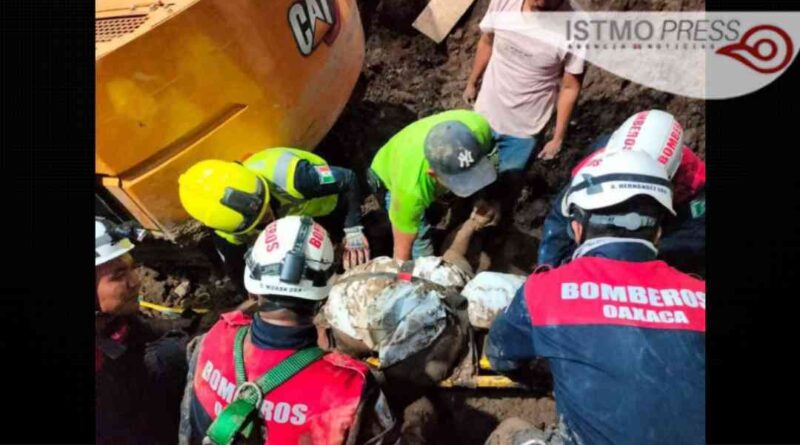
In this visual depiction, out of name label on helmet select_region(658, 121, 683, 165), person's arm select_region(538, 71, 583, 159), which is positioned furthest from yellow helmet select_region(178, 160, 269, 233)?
name label on helmet select_region(658, 121, 683, 165)

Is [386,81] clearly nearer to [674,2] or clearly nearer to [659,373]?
[674,2]

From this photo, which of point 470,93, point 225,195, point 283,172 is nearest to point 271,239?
point 225,195

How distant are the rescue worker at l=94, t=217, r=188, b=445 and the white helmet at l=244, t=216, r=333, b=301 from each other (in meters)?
0.91

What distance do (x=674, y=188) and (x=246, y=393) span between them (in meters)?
2.43

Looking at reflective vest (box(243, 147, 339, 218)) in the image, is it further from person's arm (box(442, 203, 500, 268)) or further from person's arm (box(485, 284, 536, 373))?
person's arm (box(485, 284, 536, 373))

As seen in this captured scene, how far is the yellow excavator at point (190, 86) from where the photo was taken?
2879 millimetres

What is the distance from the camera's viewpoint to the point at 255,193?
10.4ft

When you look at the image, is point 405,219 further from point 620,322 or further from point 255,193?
point 620,322

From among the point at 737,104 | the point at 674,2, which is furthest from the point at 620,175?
the point at 674,2

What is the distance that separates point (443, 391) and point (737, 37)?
8.22 feet

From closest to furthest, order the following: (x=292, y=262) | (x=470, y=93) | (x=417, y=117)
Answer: (x=292, y=262), (x=470, y=93), (x=417, y=117)

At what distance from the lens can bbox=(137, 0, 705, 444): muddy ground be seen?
4.46 meters

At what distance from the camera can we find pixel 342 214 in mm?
4223

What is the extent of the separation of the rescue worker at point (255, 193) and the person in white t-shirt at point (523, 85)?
1070mm
